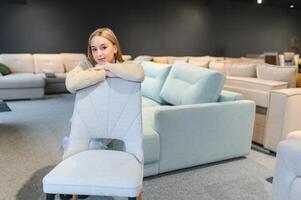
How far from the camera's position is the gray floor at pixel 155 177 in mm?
2002

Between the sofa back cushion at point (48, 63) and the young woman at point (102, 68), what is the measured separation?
4.59 metres

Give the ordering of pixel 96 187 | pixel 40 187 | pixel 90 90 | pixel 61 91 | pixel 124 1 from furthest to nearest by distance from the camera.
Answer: pixel 124 1 → pixel 61 91 → pixel 40 187 → pixel 90 90 → pixel 96 187

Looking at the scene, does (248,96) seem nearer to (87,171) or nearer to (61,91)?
(87,171)

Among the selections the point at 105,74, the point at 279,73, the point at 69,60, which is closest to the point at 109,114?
the point at 105,74

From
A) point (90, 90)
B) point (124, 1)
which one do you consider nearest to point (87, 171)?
point (90, 90)

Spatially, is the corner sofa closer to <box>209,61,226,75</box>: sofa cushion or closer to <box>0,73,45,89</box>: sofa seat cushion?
<box>209,61,226,75</box>: sofa cushion

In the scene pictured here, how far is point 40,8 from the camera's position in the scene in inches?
247

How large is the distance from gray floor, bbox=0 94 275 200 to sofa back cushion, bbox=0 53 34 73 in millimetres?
2473

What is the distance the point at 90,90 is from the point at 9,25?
554cm

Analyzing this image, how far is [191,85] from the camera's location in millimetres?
2631

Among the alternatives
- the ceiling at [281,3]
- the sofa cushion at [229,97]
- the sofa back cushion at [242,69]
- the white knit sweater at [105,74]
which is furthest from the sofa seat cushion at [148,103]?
the ceiling at [281,3]

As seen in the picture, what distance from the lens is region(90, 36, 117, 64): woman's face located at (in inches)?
61.8

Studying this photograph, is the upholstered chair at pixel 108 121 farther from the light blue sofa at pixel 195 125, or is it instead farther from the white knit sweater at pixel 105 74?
the light blue sofa at pixel 195 125

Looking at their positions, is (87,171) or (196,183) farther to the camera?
(196,183)
